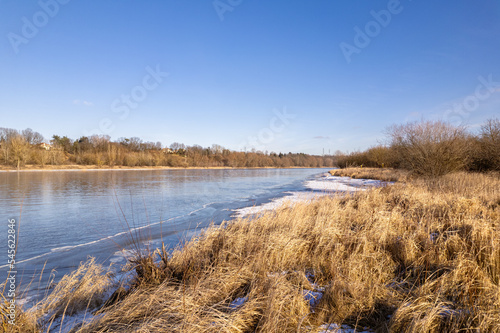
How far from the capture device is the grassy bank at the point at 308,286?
2.27m

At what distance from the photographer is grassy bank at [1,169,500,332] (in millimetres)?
2266

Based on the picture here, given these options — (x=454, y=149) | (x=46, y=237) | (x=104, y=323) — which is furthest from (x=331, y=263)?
(x=454, y=149)

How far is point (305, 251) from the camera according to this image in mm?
4020

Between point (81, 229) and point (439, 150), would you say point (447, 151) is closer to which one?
point (439, 150)

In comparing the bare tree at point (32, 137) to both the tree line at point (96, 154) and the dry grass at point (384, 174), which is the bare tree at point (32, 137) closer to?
the tree line at point (96, 154)

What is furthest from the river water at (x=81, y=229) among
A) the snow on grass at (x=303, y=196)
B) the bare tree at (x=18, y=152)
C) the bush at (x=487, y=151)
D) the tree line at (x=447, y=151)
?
the bare tree at (x=18, y=152)

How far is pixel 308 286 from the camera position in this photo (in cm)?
298

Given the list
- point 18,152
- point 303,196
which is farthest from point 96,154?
point 303,196

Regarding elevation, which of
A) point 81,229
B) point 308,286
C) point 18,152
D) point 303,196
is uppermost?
point 18,152

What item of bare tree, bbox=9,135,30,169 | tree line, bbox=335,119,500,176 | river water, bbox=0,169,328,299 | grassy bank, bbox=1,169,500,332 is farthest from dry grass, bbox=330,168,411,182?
bare tree, bbox=9,135,30,169

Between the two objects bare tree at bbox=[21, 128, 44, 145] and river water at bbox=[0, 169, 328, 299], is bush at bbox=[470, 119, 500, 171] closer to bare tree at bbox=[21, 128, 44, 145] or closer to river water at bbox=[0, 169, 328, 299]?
river water at bbox=[0, 169, 328, 299]

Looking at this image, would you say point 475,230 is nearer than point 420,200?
Yes

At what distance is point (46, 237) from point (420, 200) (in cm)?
1015

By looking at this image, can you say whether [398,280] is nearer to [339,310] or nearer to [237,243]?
[339,310]
